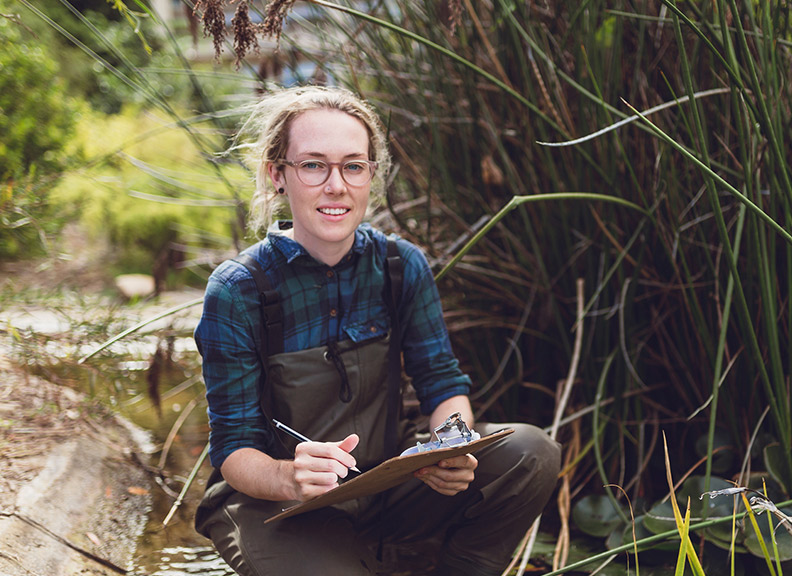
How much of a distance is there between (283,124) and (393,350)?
1.69 feet

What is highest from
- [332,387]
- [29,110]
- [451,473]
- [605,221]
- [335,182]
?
[29,110]

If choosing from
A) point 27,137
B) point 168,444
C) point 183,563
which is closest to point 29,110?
point 27,137

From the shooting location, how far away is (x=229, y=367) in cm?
148

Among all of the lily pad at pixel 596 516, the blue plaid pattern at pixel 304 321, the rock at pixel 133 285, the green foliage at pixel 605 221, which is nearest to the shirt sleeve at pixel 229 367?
the blue plaid pattern at pixel 304 321

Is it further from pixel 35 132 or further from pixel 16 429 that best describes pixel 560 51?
pixel 35 132

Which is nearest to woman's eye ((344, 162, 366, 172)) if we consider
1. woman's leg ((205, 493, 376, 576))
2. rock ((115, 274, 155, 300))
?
woman's leg ((205, 493, 376, 576))

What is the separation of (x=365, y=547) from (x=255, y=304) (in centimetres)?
54

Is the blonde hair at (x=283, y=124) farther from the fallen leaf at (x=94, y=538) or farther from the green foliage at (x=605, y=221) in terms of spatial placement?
the fallen leaf at (x=94, y=538)

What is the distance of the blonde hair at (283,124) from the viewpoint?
156cm

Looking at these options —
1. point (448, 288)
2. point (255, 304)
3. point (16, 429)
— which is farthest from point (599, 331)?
point (16, 429)

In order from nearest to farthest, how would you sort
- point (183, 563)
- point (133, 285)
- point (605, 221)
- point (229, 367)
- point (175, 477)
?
point (229, 367) → point (183, 563) → point (605, 221) → point (175, 477) → point (133, 285)

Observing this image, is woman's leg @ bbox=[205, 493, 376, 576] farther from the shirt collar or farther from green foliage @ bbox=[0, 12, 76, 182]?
green foliage @ bbox=[0, 12, 76, 182]

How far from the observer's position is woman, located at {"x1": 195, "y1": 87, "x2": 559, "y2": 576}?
4.79 feet

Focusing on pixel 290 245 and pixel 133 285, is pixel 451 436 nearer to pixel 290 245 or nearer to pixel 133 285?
pixel 290 245
